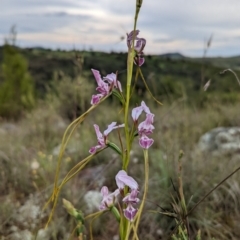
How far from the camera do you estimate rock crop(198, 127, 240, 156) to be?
5.27m

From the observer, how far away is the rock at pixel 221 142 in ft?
17.3

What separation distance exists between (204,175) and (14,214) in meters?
1.39

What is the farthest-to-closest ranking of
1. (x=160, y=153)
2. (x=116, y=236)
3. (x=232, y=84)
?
1. (x=232, y=84)
2. (x=160, y=153)
3. (x=116, y=236)

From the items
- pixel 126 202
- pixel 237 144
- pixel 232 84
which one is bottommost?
pixel 232 84

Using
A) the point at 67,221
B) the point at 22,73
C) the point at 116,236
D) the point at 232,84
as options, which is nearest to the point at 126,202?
the point at 116,236

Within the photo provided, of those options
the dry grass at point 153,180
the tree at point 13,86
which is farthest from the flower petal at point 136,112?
the tree at point 13,86

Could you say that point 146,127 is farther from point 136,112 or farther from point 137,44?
point 137,44

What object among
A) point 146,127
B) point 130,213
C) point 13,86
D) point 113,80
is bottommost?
point 13,86

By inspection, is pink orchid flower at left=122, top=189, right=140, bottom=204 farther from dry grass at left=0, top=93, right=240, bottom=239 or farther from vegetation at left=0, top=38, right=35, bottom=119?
vegetation at left=0, top=38, right=35, bottom=119

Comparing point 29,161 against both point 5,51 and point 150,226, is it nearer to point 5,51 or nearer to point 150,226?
point 150,226

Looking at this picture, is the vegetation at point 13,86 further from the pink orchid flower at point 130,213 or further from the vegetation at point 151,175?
the pink orchid flower at point 130,213

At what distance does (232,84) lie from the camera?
659 inches

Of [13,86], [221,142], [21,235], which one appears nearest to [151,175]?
[21,235]

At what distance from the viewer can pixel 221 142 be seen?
5766 millimetres
